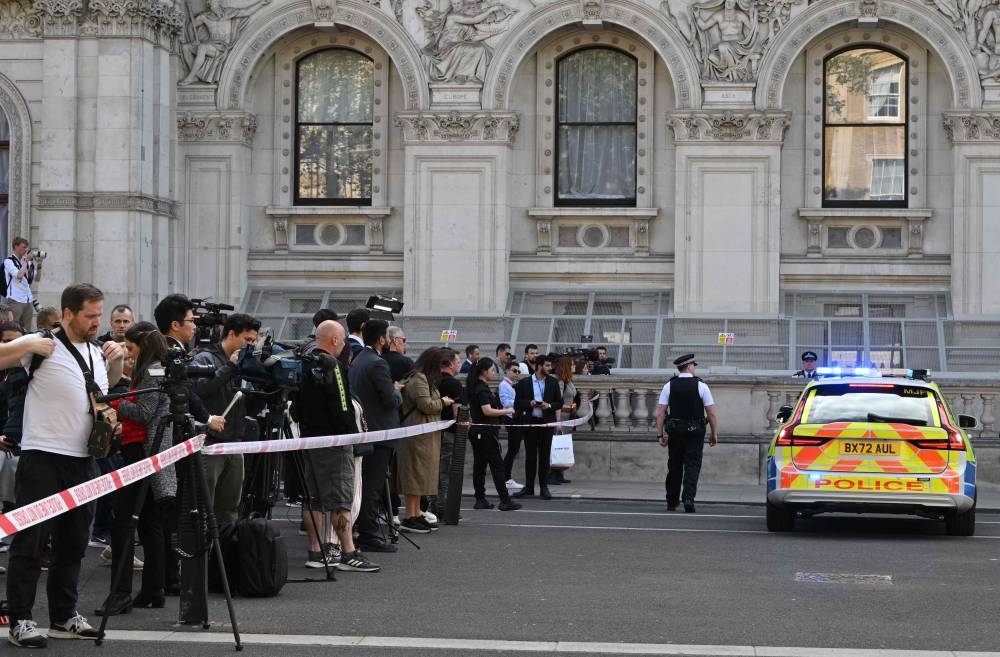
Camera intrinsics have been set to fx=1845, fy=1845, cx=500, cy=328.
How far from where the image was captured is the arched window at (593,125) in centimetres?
3266

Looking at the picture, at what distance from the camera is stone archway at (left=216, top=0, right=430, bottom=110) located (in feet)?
105

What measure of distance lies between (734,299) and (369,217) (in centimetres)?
666

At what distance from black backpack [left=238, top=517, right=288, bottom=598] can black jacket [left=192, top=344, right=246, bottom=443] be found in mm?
641

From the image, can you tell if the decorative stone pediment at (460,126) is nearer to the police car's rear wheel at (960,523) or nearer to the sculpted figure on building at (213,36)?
the sculpted figure on building at (213,36)

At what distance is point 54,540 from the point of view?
10.7 metres

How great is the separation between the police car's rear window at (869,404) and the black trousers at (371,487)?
15.1 ft

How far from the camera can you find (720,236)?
102ft

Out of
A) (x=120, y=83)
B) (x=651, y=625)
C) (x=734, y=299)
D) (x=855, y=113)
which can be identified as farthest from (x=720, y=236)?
(x=651, y=625)

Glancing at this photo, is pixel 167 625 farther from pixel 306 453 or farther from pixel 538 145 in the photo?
pixel 538 145

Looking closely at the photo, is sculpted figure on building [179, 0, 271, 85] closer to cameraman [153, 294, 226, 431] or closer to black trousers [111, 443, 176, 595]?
cameraman [153, 294, 226, 431]

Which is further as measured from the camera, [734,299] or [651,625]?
[734,299]

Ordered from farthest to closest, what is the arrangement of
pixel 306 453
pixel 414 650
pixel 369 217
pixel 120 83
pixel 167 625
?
pixel 369 217
pixel 120 83
pixel 306 453
pixel 167 625
pixel 414 650

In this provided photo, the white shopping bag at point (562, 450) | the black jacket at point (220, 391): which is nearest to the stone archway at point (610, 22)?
the white shopping bag at point (562, 450)

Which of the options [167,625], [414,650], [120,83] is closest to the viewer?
[414,650]
